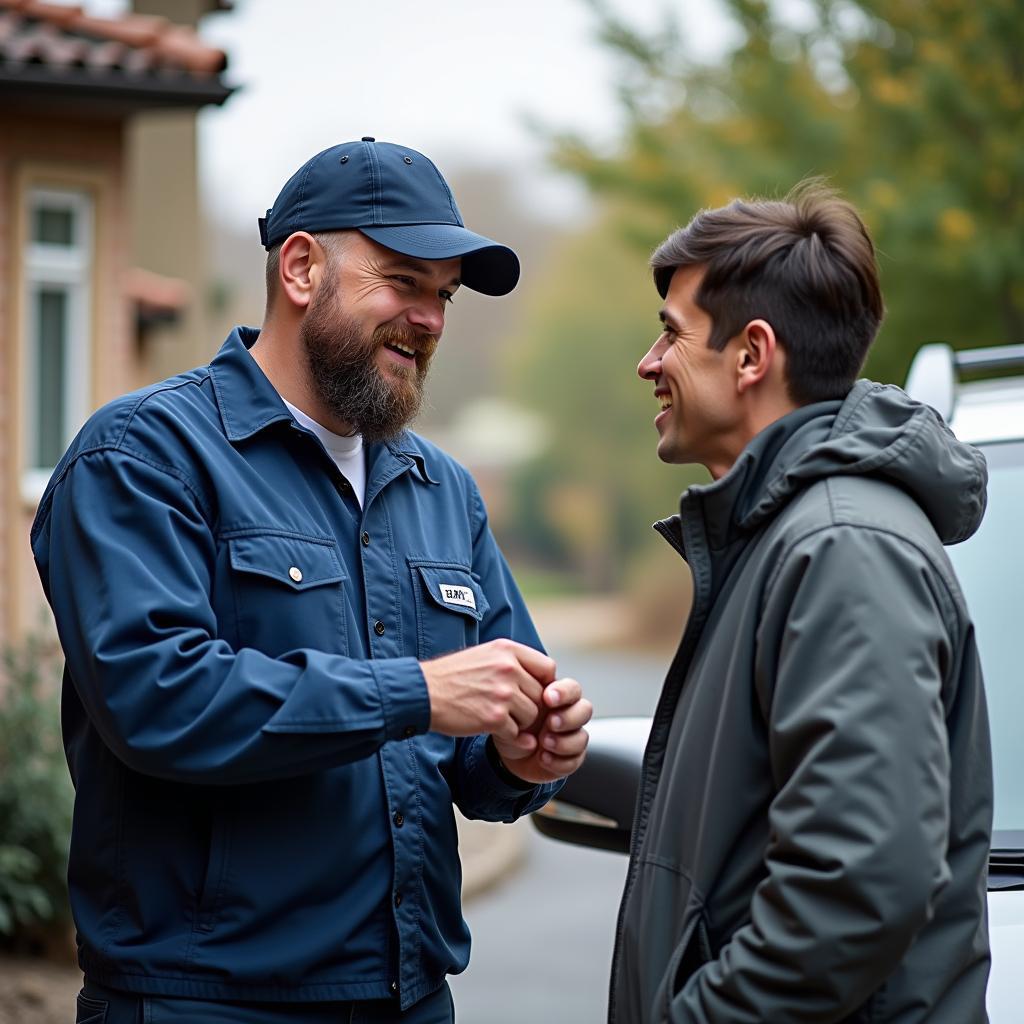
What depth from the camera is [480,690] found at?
8.37 feet

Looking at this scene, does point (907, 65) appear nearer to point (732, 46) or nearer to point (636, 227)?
point (732, 46)

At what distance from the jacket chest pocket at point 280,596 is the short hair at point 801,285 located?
2.67 ft

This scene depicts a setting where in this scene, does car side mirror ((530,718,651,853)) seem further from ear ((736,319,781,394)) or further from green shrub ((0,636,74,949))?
green shrub ((0,636,74,949))

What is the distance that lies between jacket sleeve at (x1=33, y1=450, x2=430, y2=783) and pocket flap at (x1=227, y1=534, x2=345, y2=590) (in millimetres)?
83

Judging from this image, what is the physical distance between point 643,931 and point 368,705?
1.80 ft

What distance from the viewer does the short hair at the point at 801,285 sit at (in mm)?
2277

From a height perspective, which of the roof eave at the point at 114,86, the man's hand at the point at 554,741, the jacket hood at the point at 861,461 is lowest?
the man's hand at the point at 554,741

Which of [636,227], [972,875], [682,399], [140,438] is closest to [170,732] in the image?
[140,438]

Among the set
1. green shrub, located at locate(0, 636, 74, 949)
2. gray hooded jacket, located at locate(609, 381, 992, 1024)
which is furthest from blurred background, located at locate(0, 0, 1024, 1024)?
gray hooded jacket, located at locate(609, 381, 992, 1024)

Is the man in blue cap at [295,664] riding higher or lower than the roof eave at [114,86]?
lower

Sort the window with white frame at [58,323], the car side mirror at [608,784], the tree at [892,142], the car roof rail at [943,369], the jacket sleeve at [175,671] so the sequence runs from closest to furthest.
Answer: the jacket sleeve at [175,671] → the car side mirror at [608,784] → the car roof rail at [943,369] → the tree at [892,142] → the window with white frame at [58,323]

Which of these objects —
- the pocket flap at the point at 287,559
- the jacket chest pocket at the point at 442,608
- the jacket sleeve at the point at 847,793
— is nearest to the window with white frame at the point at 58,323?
the jacket chest pocket at the point at 442,608

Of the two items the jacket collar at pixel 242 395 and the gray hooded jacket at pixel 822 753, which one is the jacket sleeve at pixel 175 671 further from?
the gray hooded jacket at pixel 822 753

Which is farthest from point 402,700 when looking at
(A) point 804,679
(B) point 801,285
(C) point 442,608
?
(B) point 801,285
